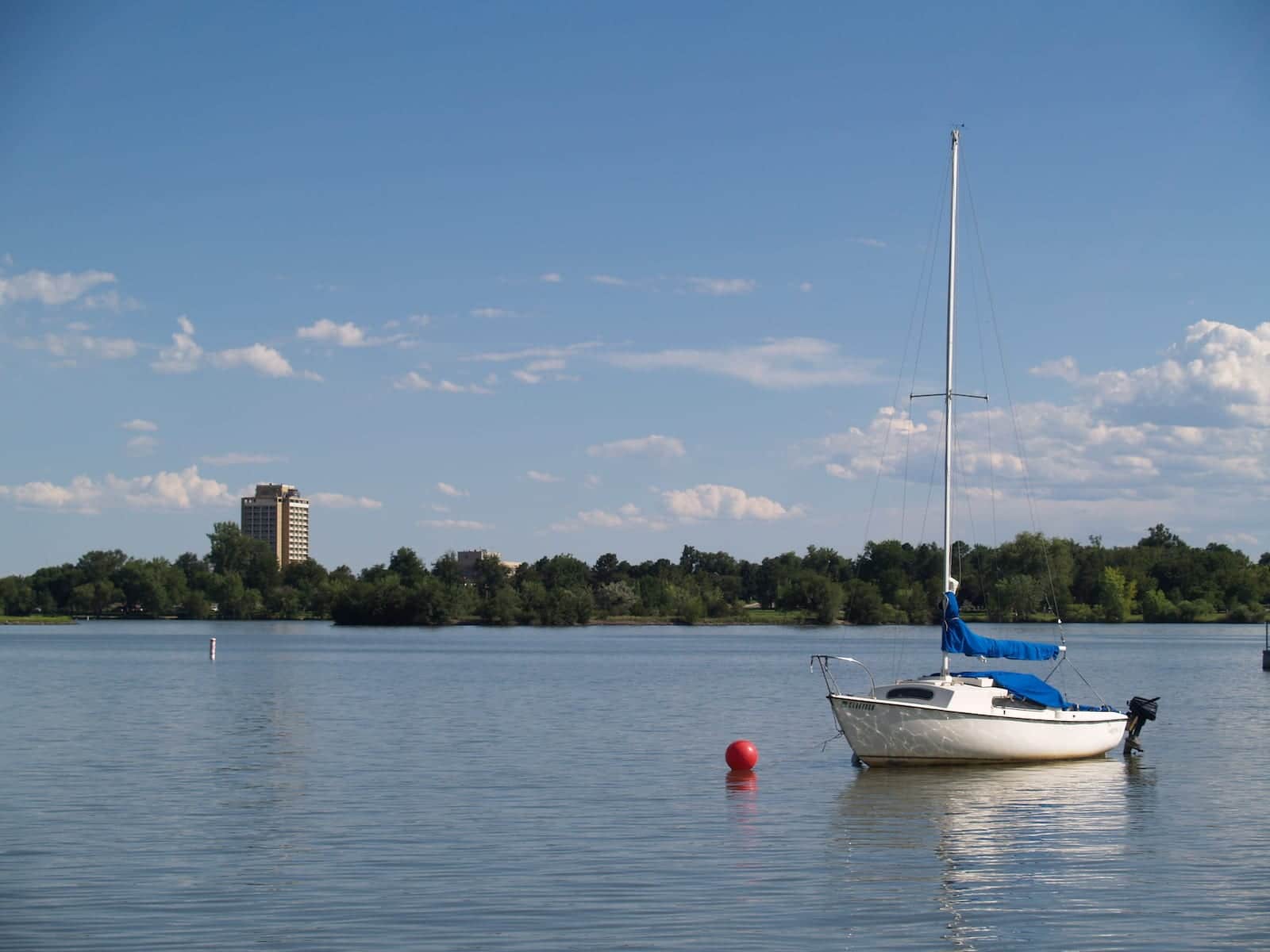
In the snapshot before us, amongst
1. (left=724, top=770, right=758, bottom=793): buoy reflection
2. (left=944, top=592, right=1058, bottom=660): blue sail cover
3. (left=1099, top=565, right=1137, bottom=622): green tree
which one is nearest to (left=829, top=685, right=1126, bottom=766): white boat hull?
(left=944, top=592, right=1058, bottom=660): blue sail cover

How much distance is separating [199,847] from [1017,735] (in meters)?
19.6

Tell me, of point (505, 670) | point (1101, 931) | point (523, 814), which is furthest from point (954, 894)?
point (505, 670)

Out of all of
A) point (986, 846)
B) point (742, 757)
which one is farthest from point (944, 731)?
point (986, 846)

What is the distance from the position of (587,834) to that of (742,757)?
30.3 ft

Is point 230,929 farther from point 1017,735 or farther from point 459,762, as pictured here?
point 1017,735

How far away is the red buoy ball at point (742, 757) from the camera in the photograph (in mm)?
33875

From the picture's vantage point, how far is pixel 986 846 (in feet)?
80.7

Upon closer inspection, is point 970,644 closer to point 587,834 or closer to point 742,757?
point 742,757

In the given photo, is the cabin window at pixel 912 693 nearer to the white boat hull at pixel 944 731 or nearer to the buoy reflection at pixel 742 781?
the white boat hull at pixel 944 731

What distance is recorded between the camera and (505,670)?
8500 cm

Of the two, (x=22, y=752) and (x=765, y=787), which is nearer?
(x=765, y=787)

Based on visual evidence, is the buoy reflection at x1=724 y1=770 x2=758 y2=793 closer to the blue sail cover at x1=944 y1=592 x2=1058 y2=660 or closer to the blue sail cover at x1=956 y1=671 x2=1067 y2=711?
the blue sail cover at x1=956 y1=671 x2=1067 y2=711

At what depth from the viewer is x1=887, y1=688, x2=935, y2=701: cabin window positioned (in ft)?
112

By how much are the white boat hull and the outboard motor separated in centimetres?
387
